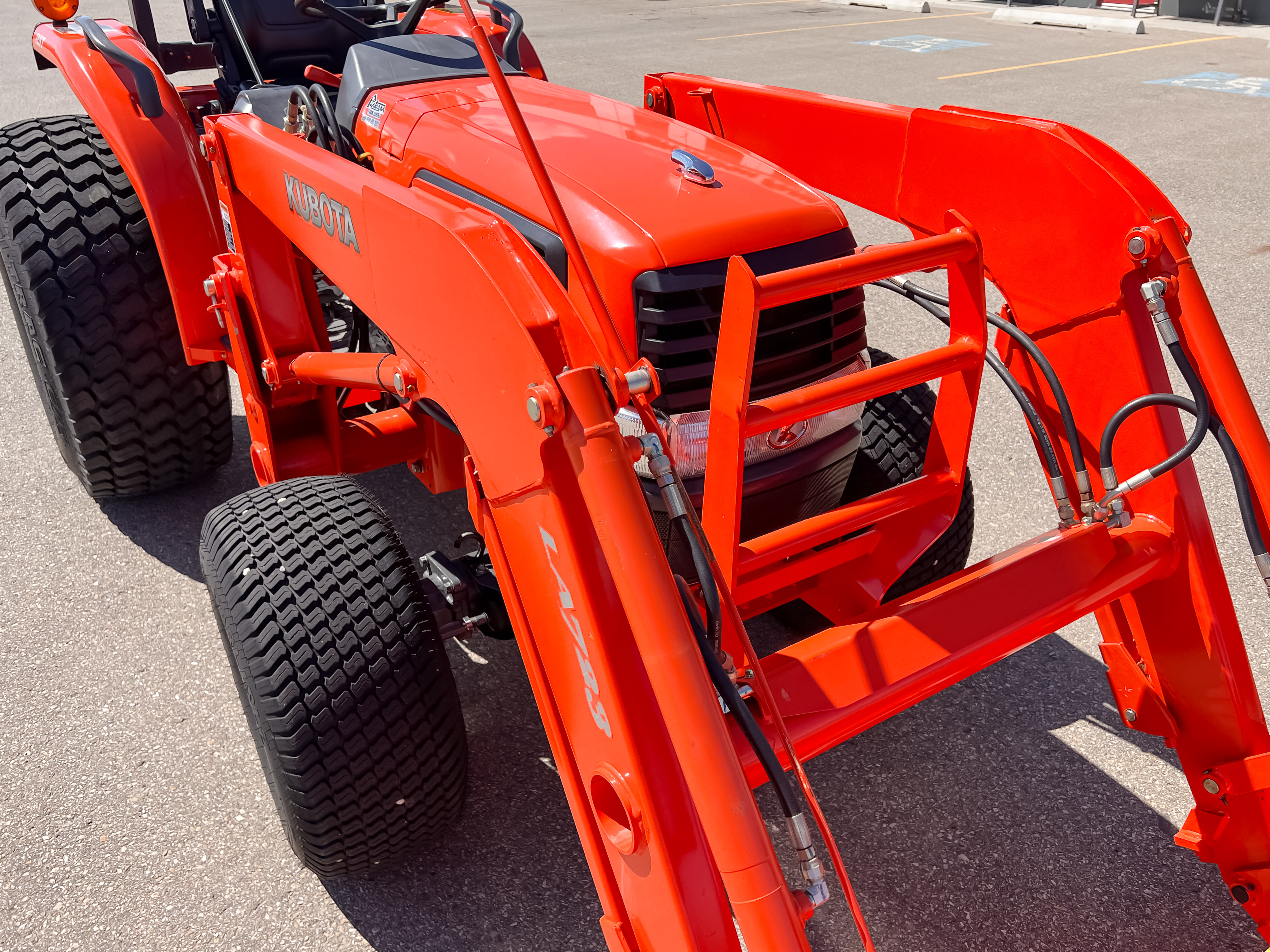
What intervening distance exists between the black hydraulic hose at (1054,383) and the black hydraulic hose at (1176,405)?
9 centimetres

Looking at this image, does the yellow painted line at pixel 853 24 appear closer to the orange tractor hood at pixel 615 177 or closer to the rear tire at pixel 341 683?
the orange tractor hood at pixel 615 177

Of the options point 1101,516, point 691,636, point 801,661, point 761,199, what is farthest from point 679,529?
point 1101,516

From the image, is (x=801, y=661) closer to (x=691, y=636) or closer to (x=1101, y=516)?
(x=691, y=636)

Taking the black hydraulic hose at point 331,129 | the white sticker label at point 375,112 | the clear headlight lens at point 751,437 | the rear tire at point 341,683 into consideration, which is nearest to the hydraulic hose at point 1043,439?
the clear headlight lens at point 751,437

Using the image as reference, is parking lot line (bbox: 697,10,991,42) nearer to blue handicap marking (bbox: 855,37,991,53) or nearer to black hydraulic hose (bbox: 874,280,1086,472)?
blue handicap marking (bbox: 855,37,991,53)

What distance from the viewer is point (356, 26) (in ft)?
9.68

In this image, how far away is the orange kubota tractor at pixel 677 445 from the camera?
1524mm

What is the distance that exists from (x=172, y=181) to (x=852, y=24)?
13.6m

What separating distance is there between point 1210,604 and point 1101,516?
25 cm

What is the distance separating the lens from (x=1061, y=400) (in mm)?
2109

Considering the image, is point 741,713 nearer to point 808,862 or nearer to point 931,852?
point 808,862

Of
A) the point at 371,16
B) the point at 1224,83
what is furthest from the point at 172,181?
the point at 1224,83

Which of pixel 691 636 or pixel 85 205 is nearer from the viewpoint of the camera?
pixel 691 636

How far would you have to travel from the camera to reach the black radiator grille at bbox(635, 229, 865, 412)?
1884 millimetres
